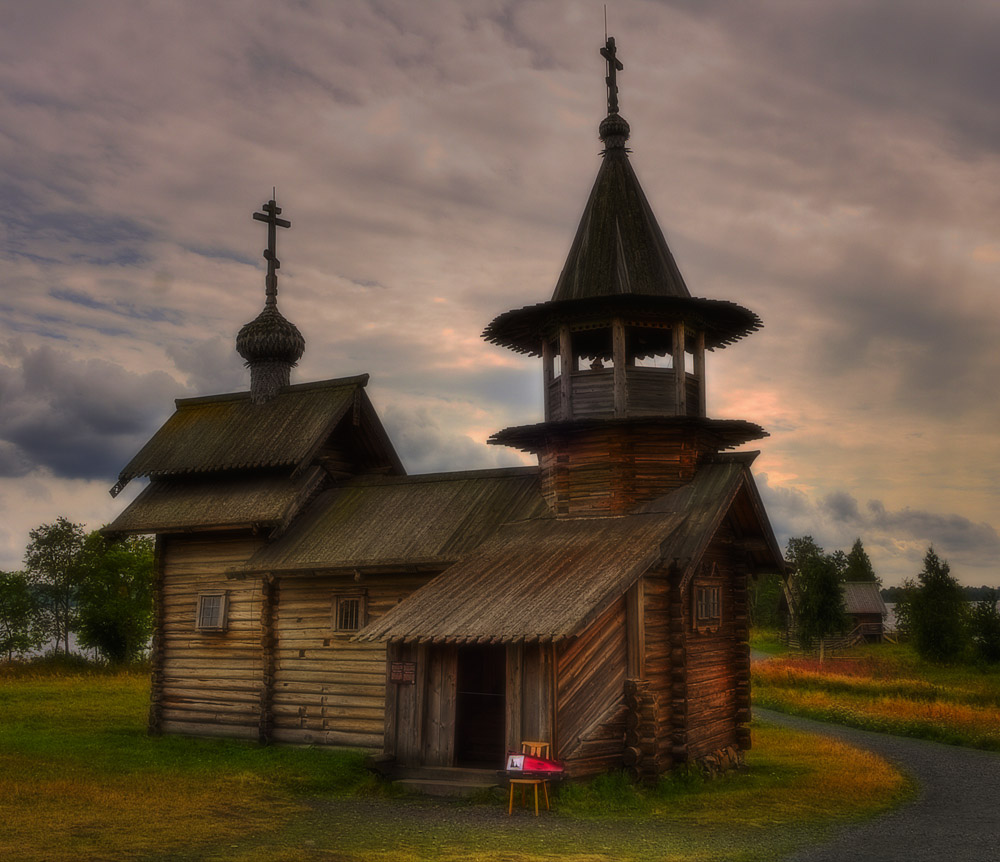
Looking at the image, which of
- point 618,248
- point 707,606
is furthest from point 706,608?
point 618,248

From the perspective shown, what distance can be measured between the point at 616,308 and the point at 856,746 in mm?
12826

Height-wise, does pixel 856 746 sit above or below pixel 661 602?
below

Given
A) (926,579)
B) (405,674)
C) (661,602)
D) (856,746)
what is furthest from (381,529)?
(926,579)

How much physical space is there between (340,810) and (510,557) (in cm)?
565

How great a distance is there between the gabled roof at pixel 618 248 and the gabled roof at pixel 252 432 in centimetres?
660

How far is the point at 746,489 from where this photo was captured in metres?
19.4

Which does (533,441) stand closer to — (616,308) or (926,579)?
(616,308)

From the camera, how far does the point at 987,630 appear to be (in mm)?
47781

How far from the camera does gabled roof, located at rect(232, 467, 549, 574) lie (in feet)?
65.1

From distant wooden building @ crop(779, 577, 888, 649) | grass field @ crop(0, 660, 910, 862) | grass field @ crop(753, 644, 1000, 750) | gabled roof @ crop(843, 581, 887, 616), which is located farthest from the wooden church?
gabled roof @ crop(843, 581, 887, 616)

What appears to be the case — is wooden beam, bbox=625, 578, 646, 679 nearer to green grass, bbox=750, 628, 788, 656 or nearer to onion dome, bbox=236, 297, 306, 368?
onion dome, bbox=236, 297, 306, 368

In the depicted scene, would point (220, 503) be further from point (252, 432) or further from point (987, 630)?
point (987, 630)

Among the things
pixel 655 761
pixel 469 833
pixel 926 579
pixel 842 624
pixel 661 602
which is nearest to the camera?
pixel 469 833

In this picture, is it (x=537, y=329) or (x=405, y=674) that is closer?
(x=405, y=674)
